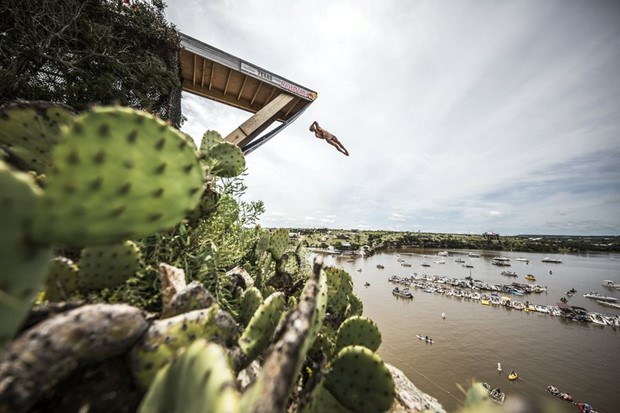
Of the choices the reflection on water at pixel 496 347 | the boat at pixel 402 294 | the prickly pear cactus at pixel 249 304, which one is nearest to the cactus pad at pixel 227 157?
the prickly pear cactus at pixel 249 304

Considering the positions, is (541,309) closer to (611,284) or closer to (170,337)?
(611,284)

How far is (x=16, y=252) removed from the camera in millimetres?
634

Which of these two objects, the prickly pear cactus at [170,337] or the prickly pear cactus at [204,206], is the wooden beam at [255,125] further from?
the prickly pear cactus at [170,337]

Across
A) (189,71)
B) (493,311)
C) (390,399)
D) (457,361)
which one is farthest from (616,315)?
(189,71)

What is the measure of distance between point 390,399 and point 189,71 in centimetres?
630

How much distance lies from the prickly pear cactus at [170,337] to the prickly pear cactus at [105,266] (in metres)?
0.71

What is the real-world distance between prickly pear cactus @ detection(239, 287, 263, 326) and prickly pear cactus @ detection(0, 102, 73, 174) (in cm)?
160

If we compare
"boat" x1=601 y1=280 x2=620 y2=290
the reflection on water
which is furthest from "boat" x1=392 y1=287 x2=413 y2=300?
"boat" x1=601 y1=280 x2=620 y2=290

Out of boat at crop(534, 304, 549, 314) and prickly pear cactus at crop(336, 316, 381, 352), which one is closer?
prickly pear cactus at crop(336, 316, 381, 352)

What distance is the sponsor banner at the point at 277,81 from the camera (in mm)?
4836

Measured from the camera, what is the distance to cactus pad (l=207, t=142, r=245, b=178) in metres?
2.74

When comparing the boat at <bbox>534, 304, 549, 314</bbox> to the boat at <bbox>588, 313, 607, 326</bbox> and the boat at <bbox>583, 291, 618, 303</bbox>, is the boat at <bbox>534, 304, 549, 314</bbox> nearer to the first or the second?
the boat at <bbox>588, 313, 607, 326</bbox>

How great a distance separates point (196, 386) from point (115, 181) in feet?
2.22

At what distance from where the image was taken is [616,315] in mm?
24828
